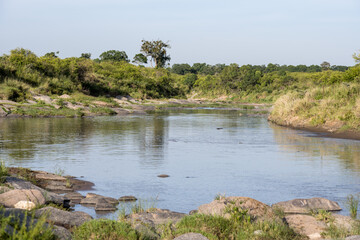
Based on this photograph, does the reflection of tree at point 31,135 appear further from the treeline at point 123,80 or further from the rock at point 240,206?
the treeline at point 123,80

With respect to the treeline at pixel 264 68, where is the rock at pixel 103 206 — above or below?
below

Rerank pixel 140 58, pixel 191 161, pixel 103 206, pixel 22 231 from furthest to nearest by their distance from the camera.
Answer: pixel 140 58 → pixel 191 161 → pixel 103 206 → pixel 22 231

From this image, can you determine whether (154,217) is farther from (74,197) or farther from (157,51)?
(157,51)

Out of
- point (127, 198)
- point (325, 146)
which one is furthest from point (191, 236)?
point (325, 146)

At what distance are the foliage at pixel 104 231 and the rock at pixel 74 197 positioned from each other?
4024 millimetres

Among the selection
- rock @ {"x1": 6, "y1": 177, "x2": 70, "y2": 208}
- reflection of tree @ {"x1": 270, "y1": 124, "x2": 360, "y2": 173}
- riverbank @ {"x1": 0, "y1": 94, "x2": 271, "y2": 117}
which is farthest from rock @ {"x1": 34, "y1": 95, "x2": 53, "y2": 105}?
rock @ {"x1": 6, "y1": 177, "x2": 70, "y2": 208}

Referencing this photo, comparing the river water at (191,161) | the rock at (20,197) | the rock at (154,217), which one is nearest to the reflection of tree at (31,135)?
the river water at (191,161)

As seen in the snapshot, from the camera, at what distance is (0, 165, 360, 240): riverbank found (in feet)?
25.1

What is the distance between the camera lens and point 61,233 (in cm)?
757

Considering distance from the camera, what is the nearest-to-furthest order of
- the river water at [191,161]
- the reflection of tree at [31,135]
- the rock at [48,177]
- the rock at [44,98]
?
1. the river water at [191,161]
2. the rock at [48,177]
3. the reflection of tree at [31,135]
4. the rock at [44,98]

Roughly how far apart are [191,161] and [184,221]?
10469mm

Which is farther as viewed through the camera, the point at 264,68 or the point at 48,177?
the point at 264,68

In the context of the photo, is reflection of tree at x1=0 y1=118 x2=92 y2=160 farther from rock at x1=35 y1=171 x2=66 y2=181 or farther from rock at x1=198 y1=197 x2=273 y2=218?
rock at x1=198 y1=197 x2=273 y2=218

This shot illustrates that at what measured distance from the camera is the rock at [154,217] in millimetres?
9289
